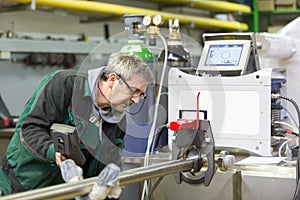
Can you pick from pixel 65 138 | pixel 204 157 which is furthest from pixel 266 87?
pixel 65 138

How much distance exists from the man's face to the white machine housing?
22 cm

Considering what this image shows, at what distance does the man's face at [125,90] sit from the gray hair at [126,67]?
0.01m

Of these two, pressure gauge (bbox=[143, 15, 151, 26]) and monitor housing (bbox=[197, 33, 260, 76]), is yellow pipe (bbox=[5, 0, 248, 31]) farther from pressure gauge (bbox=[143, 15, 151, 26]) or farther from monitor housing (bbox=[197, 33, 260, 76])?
monitor housing (bbox=[197, 33, 260, 76])

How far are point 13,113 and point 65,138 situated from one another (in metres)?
2.18

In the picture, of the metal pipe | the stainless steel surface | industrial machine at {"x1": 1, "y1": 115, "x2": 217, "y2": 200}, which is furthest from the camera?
the stainless steel surface

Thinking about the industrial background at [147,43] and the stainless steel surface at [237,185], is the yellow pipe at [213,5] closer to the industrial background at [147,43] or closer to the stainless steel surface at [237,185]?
the industrial background at [147,43]

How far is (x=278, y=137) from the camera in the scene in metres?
1.86

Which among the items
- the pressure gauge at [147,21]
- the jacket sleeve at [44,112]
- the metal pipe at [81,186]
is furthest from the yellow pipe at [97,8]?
the metal pipe at [81,186]

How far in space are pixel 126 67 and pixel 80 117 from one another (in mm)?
192

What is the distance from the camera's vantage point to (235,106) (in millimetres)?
1782

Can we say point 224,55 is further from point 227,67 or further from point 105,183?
point 105,183

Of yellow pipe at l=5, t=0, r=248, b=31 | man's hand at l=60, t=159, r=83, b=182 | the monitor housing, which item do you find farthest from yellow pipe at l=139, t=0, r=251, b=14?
man's hand at l=60, t=159, r=83, b=182

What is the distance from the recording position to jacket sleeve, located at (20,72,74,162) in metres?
1.56

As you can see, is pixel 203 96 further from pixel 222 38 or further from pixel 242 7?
pixel 242 7
